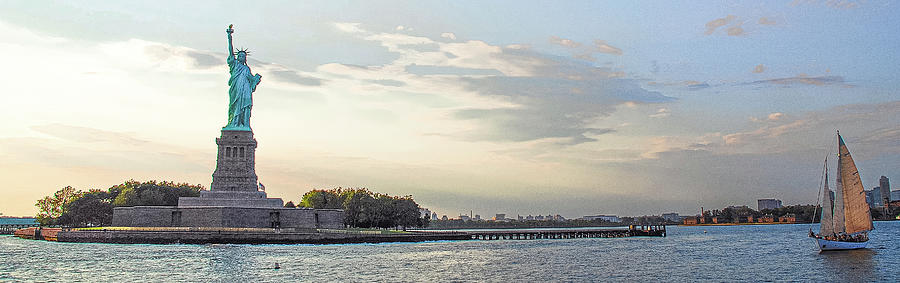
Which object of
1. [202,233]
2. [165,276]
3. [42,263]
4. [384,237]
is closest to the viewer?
[165,276]

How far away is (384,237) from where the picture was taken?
107 meters

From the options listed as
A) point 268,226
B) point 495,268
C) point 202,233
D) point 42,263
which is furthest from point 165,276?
point 268,226

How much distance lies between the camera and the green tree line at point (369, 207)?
133750 mm

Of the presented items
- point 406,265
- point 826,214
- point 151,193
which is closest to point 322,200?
point 151,193

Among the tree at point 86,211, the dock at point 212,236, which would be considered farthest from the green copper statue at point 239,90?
the tree at point 86,211

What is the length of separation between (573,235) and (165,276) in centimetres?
10699

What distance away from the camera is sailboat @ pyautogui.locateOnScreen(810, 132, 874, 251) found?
230ft

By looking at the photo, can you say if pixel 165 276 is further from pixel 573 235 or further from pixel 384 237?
pixel 573 235

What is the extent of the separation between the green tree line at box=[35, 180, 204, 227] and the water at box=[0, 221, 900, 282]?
135 ft

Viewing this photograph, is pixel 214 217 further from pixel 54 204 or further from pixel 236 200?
pixel 54 204

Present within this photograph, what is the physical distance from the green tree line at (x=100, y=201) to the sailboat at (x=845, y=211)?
3918 inches

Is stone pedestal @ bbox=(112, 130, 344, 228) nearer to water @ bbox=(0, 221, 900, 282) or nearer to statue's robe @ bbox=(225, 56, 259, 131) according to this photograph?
statue's robe @ bbox=(225, 56, 259, 131)

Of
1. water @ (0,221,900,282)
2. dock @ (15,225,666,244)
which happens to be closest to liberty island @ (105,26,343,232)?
dock @ (15,225,666,244)

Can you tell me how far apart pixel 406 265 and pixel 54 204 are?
107825mm
